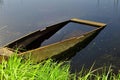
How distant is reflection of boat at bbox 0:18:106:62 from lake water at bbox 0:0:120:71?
0.39 meters

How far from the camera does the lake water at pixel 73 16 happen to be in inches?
384

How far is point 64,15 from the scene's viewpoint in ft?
53.1

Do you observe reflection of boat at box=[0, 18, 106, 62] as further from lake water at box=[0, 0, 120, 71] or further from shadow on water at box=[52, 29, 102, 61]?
lake water at box=[0, 0, 120, 71]

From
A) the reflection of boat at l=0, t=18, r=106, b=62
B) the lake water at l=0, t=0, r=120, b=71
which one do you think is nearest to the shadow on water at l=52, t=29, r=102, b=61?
the reflection of boat at l=0, t=18, r=106, b=62

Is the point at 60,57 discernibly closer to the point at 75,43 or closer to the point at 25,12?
the point at 75,43

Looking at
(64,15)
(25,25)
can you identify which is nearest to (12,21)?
(25,25)

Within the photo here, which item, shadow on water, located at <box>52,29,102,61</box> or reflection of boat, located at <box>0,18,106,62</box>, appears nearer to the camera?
reflection of boat, located at <box>0,18,106,62</box>

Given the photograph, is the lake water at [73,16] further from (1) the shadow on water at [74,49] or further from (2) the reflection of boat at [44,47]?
(2) the reflection of boat at [44,47]

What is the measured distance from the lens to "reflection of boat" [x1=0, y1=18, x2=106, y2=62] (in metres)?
8.37

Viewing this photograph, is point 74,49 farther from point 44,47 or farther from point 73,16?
point 73,16

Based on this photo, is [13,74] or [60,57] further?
[60,57]

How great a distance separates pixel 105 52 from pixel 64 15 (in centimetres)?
653

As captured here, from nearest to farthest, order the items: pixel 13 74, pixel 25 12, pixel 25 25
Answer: pixel 13 74, pixel 25 25, pixel 25 12

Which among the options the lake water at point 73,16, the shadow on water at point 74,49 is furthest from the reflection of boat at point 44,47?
the lake water at point 73,16
